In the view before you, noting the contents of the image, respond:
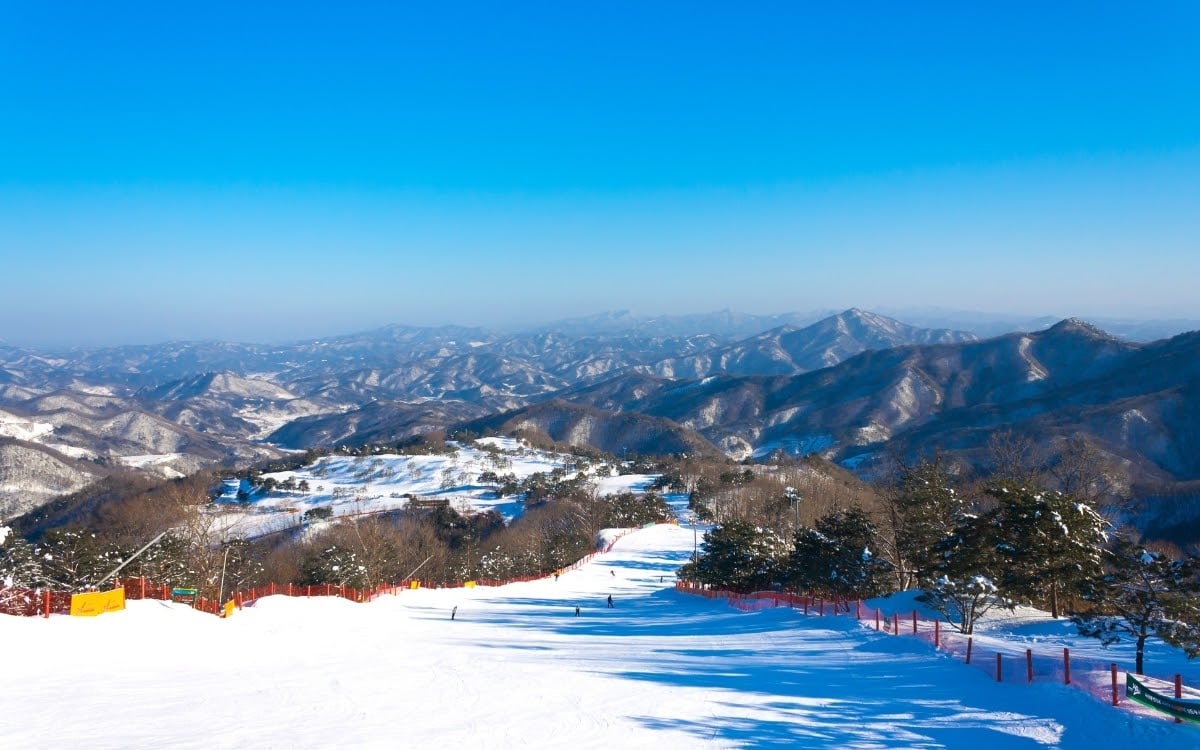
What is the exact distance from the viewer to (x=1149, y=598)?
14688 mm

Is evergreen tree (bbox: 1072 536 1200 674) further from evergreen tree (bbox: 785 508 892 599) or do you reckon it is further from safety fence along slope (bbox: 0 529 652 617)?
safety fence along slope (bbox: 0 529 652 617)

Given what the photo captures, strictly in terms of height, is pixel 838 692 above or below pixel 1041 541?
below

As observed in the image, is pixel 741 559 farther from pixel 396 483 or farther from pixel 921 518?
pixel 396 483

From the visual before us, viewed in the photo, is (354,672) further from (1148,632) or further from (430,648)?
(1148,632)

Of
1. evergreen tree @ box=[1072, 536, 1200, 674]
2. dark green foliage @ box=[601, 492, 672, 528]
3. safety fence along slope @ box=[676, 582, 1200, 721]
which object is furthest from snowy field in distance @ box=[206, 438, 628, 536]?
evergreen tree @ box=[1072, 536, 1200, 674]

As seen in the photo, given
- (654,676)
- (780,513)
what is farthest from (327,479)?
(654,676)

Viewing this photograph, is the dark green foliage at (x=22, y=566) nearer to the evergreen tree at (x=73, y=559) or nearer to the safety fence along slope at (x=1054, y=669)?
the evergreen tree at (x=73, y=559)

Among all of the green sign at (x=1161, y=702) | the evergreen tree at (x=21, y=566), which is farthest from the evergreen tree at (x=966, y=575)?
the evergreen tree at (x=21, y=566)

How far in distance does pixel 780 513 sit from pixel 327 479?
92621 mm

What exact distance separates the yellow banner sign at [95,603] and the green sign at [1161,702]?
24259mm

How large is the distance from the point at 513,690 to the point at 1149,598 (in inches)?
534

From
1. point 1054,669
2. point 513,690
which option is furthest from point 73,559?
point 1054,669

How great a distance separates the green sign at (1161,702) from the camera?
37.7ft

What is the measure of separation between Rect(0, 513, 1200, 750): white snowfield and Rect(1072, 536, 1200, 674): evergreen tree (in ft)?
6.37
